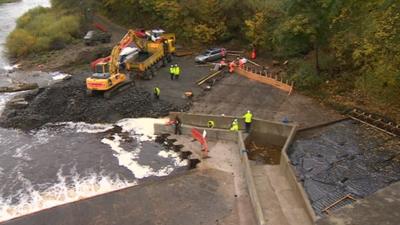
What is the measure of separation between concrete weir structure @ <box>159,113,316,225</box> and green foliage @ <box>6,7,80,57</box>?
24864 millimetres

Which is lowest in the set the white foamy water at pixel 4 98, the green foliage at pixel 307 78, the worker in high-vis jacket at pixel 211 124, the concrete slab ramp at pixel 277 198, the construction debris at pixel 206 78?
the white foamy water at pixel 4 98

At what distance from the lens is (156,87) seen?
33312 mm

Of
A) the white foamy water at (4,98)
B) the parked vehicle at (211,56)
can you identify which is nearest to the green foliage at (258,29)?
the parked vehicle at (211,56)

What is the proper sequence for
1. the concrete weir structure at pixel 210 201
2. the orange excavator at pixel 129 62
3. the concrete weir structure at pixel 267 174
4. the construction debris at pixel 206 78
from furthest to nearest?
the construction debris at pixel 206 78 < the orange excavator at pixel 129 62 < the concrete weir structure at pixel 210 201 < the concrete weir structure at pixel 267 174

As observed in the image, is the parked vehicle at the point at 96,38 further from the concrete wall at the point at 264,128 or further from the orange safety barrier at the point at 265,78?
the concrete wall at the point at 264,128

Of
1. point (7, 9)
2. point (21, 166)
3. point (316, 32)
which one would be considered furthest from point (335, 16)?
point (7, 9)

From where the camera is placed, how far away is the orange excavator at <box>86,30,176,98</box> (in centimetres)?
3148

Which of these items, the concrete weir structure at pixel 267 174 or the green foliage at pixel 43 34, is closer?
the concrete weir structure at pixel 267 174

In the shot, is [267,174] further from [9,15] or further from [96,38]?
[9,15]

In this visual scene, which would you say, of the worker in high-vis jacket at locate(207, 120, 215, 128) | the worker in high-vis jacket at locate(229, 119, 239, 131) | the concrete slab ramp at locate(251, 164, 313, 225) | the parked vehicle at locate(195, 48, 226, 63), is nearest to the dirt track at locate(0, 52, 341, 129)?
the worker in high-vis jacket at locate(207, 120, 215, 128)

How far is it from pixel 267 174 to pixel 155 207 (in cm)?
568

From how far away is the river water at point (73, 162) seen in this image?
20812 millimetres

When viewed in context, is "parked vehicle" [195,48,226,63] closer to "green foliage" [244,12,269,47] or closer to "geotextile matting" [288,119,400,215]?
"green foliage" [244,12,269,47]

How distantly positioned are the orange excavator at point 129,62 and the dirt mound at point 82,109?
0.85 meters
